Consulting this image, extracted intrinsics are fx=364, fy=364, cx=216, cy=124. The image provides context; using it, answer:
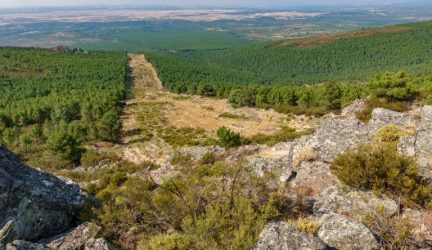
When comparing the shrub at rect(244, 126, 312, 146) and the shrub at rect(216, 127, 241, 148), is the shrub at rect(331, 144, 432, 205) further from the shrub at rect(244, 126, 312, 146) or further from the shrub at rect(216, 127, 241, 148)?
the shrub at rect(216, 127, 241, 148)

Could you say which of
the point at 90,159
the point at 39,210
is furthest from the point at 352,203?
the point at 90,159

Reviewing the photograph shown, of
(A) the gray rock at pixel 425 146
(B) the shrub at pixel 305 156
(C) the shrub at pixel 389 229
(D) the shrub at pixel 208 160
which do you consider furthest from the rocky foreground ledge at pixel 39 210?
(D) the shrub at pixel 208 160

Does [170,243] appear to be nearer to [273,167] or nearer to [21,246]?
[21,246]

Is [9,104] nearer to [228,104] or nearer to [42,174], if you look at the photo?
[228,104]

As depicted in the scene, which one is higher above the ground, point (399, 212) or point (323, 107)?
point (399, 212)

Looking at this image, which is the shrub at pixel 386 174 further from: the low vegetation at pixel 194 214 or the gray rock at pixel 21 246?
the gray rock at pixel 21 246

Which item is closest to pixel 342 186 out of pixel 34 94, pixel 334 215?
pixel 334 215
